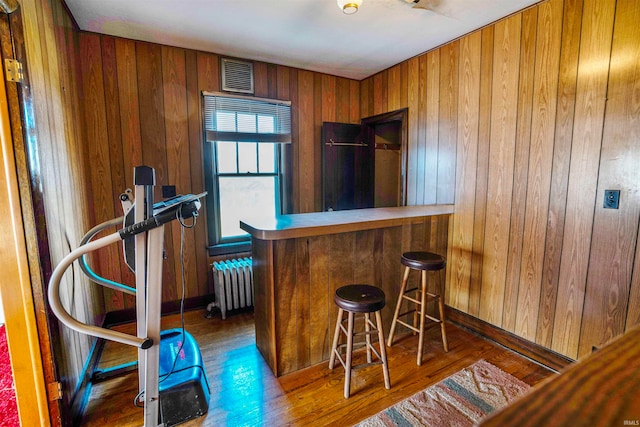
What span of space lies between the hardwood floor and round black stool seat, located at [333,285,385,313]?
610 mm

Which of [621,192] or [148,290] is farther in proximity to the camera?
[621,192]

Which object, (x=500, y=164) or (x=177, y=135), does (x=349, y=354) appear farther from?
(x=177, y=135)

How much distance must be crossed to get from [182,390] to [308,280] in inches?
39.1

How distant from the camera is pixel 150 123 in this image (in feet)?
9.32

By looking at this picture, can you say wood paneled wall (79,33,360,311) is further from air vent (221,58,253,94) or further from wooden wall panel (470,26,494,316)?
wooden wall panel (470,26,494,316)

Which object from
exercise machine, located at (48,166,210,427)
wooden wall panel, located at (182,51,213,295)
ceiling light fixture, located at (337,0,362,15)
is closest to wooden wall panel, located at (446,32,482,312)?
ceiling light fixture, located at (337,0,362,15)

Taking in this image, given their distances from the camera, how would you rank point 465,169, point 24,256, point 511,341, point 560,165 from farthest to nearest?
point 465,169 < point 511,341 < point 560,165 < point 24,256

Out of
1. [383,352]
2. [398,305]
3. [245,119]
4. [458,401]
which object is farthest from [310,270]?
[245,119]

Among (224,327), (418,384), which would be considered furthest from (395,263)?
(224,327)

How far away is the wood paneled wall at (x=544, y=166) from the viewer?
6.00 feet

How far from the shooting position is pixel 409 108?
3268 mm

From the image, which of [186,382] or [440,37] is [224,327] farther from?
[440,37]

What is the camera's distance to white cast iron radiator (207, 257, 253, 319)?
118 inches

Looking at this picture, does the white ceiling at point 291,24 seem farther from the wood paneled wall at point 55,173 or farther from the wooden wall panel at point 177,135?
the wood paneled wall at point 55,173
